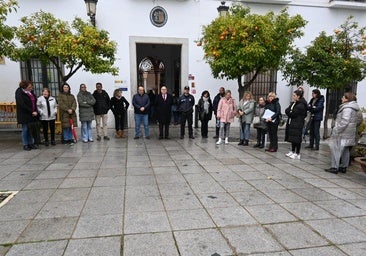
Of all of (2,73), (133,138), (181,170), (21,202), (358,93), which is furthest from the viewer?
(358,93)

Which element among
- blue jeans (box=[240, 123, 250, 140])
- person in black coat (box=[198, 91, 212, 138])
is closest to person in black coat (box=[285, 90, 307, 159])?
blue jeans (box=[240, 123, 250, 140])

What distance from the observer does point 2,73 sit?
9.80 meters

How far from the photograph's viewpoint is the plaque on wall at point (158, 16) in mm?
10508

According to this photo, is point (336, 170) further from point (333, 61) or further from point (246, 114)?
point (333, 61)

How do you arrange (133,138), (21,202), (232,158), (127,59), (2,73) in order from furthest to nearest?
Result: (127,59)
(2,73)
(133,138)
(232,158)
(21,202)

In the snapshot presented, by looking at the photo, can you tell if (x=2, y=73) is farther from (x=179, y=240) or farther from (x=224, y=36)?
(x=179, y=240)

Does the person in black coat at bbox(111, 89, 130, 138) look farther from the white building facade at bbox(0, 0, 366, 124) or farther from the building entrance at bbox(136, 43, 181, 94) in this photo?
the building entrance at bbox(136, 43, 181, 94)

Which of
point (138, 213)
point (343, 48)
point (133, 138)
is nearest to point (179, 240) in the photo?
point (138, 213)

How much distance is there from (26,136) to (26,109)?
2.37 ft

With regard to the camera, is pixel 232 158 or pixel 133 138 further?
pixel 133 138

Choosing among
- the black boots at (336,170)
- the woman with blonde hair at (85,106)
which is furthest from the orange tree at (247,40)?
the woman with blonde hair at (85,106)

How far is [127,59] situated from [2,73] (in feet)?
14.3

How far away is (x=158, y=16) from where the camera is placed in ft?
34.7

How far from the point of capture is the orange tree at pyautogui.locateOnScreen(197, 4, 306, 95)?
7574 mm
